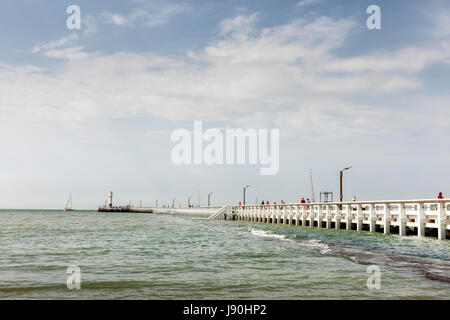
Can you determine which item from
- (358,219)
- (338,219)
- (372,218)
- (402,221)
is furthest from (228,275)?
(338,219)

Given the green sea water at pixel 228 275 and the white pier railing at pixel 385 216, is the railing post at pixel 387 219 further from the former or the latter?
the green sea water at pixel 228 275

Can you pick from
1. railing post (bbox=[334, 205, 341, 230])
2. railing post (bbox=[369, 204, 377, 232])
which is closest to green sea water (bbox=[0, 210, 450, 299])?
railing post (bbox=[369, 204, 377, 232])

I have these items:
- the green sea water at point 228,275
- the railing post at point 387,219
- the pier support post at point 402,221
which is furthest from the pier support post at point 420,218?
the green sea water at point 228,275

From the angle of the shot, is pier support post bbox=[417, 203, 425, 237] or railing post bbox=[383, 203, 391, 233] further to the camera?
railing post bbox=[383, 203, 391, 233]

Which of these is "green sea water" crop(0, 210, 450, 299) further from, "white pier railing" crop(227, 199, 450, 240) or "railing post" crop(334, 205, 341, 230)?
"railing post" crop(334, 205, 341, 230)

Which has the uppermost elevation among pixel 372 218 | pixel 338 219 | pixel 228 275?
pixel 372 218

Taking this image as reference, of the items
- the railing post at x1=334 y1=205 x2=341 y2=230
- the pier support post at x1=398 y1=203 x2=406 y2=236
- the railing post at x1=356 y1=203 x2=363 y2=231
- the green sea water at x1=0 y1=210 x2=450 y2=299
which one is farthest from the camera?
the railing post at x1=334 y1=205 x2=341 y2=230

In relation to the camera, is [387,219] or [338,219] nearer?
[387,219]

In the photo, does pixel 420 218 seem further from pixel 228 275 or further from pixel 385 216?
pixel 228 275
